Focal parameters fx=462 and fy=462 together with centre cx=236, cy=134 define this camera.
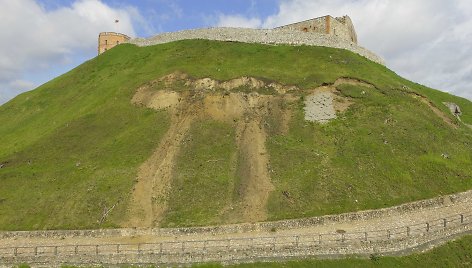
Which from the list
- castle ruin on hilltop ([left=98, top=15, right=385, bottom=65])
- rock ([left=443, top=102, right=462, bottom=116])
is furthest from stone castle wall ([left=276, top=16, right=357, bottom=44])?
rock ([left=443, top=102, right=462, bottom=116])

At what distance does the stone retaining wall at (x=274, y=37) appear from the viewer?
2795 inches

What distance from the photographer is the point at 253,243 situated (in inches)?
1423

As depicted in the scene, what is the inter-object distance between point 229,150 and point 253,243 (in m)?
16.3

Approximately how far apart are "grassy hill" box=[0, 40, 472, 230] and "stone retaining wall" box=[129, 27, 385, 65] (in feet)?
6.31

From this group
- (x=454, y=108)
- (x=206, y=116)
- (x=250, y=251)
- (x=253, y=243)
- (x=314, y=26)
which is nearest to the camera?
(x=250, y=251)

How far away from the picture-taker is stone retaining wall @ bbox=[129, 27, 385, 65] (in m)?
71.0

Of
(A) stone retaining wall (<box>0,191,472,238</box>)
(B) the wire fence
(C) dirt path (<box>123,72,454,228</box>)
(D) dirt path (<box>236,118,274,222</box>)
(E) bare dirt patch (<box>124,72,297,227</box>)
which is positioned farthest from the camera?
(C) dirt path (<box>123,72,454,228</box>)

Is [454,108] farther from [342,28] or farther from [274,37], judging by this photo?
[274,37]

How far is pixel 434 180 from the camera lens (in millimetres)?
44188

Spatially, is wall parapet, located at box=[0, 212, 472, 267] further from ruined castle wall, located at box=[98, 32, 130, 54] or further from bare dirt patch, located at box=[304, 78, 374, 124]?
ruined castle wall, located at box=[98, 32, 130, 54]

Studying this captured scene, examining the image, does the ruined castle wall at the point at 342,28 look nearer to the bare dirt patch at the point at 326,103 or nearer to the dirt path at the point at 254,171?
the bare dirt patch at the point at 326,103

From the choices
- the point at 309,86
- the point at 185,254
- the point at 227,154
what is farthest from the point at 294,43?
the point at 185,254

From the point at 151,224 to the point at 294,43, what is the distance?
41.5 metres

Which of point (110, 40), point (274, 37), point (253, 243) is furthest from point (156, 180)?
point (110, 40)
